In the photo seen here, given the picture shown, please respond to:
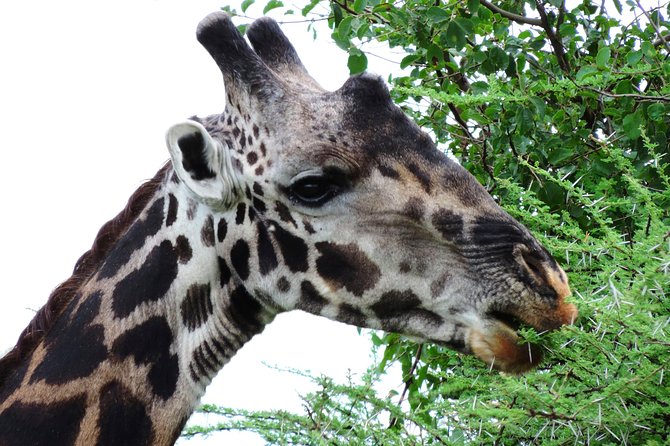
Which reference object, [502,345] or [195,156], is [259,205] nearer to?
[195,156]

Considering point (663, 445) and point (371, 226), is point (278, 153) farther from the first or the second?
point (663, 445)

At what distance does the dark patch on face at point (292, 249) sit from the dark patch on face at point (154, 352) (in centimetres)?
52

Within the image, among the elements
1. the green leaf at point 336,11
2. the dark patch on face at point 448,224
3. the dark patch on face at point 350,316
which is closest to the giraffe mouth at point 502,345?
the dark patch on face at point 448,224

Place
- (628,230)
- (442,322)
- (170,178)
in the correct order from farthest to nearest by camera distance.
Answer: (628,230), (170,178), (442,322)

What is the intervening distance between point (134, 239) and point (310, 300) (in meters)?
0.76

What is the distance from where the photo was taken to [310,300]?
11.8ft

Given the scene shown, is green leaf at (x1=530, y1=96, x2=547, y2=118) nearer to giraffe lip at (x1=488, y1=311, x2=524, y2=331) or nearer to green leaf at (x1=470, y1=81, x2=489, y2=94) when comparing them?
green leaf at (x1=470, y1=81, x2=489, y2=94)

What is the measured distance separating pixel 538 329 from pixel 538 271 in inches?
7.9

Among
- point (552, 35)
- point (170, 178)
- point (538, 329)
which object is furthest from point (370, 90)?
point (552, 35)

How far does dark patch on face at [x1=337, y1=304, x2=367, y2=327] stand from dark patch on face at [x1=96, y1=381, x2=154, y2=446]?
0.79 meters

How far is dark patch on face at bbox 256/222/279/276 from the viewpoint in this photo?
11.8 ft

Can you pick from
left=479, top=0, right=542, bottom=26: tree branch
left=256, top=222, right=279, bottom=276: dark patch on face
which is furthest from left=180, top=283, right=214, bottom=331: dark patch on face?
left=479, top=0, right=542, bottom=26: tree branch

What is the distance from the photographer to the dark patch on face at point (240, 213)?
3.64m

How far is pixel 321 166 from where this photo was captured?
11.6ft
